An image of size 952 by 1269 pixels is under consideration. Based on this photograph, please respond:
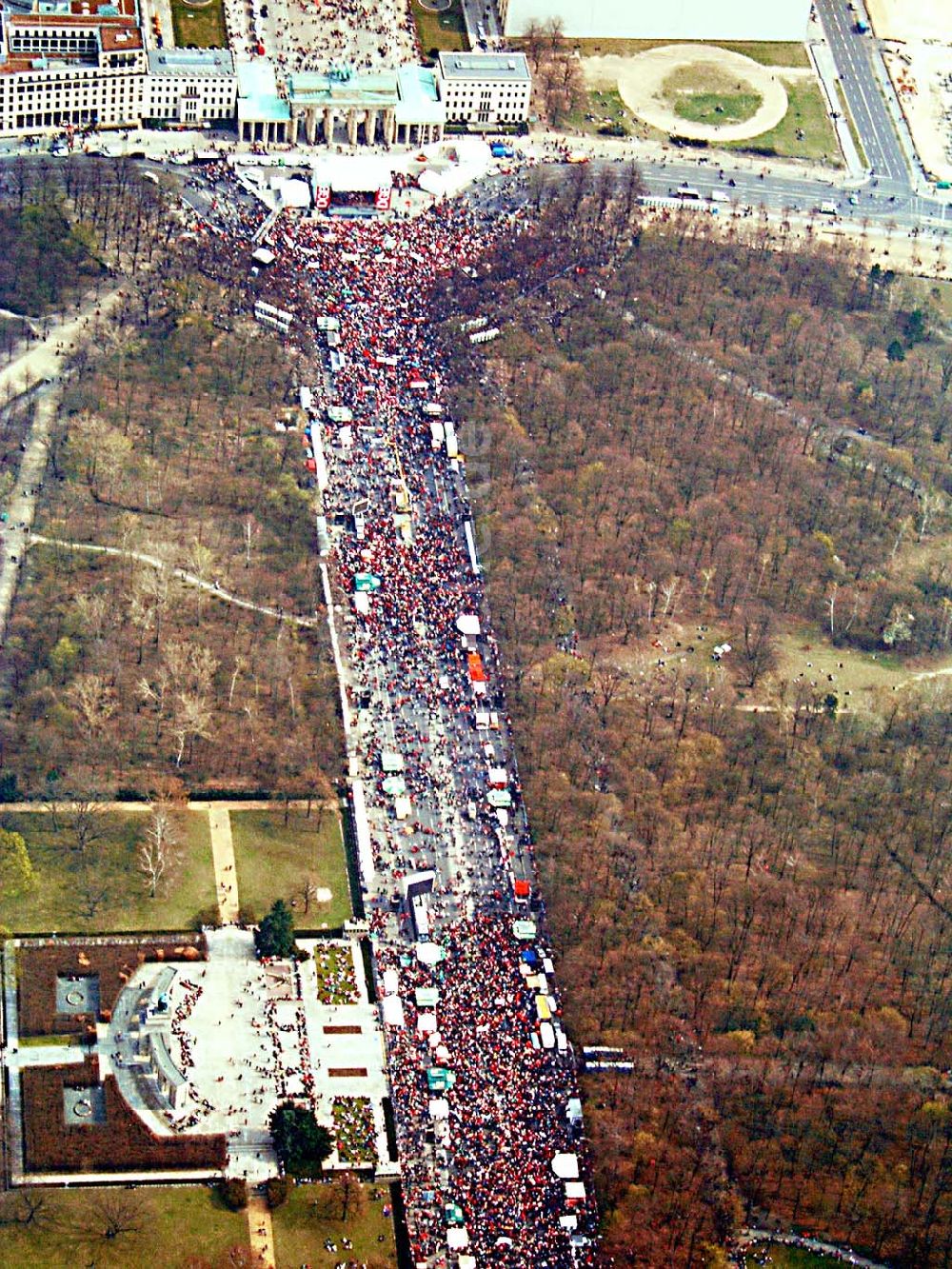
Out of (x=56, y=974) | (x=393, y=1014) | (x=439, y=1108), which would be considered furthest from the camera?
(x=393, y=1014)

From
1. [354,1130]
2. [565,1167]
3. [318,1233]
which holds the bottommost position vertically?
[318,1233]

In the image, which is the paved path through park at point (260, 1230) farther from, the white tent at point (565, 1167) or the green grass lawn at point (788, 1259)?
the green grass lawn at point (788, 1259)

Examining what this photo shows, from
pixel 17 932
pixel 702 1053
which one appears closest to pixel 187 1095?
pixel 17 932

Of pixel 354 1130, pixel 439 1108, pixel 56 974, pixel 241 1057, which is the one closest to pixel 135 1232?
pixel 241 1057

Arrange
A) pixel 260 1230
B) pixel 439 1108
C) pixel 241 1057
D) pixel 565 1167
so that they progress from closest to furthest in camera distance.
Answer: pixel 260 1230
pixel 565 1167
pixel 439 1108
pixel 241 1057

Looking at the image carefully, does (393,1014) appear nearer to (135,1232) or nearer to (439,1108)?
(439,1108)

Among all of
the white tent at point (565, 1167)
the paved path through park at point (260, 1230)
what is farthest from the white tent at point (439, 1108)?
the paved path through park at point (260, 1230)

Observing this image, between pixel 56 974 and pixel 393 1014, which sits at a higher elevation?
pixel 56 974

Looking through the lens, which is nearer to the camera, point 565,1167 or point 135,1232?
point 135,1232
